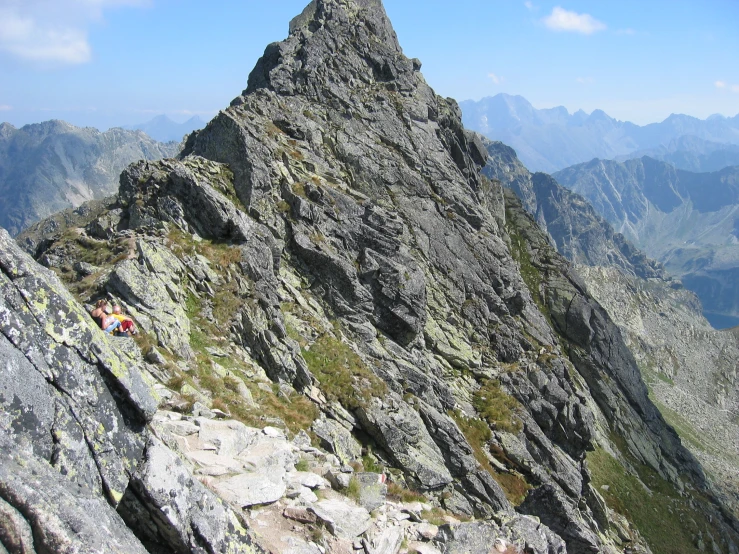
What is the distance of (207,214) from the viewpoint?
2939 centimetres

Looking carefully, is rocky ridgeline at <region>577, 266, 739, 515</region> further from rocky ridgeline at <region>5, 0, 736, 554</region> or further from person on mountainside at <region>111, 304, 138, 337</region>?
person on mountainside at <region>111, 304, 138, 337</region>

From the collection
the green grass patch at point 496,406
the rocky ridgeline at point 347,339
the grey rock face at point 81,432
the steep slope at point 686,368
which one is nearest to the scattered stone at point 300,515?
the rocky ridgeline at point 347,339

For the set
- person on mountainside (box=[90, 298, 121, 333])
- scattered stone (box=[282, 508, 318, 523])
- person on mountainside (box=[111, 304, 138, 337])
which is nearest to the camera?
scattered stone (box=[282, 508, 318, 523])

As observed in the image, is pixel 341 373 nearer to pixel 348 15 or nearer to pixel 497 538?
pixel 497 538

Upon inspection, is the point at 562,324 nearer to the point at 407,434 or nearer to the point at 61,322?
the point at 407,434

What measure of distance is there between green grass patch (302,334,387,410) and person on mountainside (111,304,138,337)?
34.0 ft

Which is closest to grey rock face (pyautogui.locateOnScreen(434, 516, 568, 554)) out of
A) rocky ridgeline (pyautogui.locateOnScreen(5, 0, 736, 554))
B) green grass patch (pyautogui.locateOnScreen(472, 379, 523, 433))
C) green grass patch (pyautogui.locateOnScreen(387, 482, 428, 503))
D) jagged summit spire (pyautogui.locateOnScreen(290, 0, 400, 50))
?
rocky ridgeline (pyautogui.locateOnScreen(5, 0, 736, 554))

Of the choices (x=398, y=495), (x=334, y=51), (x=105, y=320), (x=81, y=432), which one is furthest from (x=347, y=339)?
(x=334, y=51)

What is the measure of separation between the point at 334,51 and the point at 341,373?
152 feet

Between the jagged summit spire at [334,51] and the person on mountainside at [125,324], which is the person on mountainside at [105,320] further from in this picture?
the jagged summit spire at [334,51]

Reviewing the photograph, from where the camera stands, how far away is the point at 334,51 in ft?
193

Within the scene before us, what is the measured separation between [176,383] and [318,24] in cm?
5731

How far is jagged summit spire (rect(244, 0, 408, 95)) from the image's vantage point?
5391 centimetres

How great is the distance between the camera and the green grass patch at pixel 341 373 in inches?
1000
